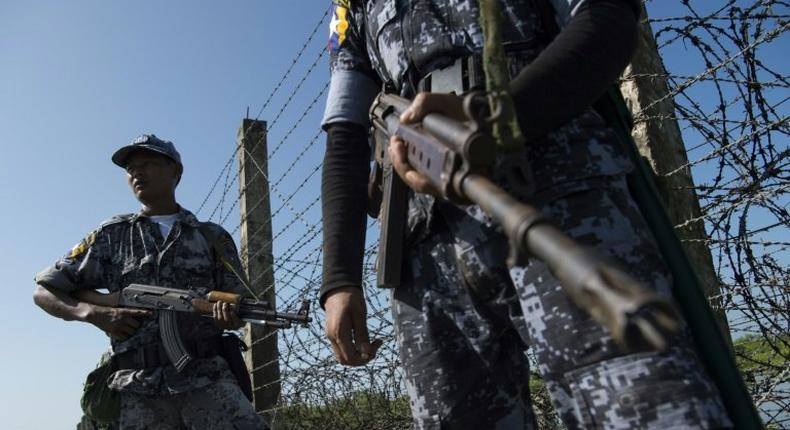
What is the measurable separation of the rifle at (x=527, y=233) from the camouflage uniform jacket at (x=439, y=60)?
0.10m

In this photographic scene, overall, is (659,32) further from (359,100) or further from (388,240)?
(388,240)

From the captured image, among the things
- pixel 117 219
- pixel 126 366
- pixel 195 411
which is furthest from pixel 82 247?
pixel 195 411

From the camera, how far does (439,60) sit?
1402 millimetres

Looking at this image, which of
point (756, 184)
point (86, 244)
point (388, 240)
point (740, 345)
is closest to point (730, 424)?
point (388, 240)

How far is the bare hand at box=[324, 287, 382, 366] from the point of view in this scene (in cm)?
148

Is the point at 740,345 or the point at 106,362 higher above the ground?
the point at 106,362

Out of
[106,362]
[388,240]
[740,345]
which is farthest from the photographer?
[106,362]

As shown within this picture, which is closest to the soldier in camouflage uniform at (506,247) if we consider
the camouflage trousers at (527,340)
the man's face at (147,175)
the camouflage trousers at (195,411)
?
the camouflage trousers at (527,340)

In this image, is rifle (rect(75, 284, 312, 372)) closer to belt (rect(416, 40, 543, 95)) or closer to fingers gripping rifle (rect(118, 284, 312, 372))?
fingers gripping rifle (rect(118, 284, 312, 372))

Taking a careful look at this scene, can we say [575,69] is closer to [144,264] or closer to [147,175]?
[144,264]

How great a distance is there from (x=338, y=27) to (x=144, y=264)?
85.2 inches

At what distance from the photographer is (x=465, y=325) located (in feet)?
4.34

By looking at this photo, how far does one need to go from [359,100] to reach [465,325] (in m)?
0.69

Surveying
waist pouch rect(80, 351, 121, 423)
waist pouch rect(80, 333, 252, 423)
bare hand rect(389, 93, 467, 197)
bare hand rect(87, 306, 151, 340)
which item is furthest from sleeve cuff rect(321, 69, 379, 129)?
waist pouch rect(80, 351, 121, 423)
